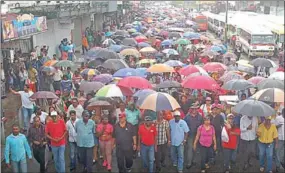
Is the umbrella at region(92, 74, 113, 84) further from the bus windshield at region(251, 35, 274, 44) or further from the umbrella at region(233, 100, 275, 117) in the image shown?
the bus windshield at region(251, 35, 274, 44)

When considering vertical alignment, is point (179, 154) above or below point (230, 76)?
below

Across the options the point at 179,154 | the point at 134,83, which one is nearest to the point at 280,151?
the point at 179,154

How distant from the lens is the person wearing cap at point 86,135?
7.74m

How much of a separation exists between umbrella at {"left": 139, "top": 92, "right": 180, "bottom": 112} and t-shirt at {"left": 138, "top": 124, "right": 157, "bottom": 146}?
561mm

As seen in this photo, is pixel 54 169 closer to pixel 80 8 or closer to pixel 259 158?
pixel 259 158

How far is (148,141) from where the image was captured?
7.68 meters

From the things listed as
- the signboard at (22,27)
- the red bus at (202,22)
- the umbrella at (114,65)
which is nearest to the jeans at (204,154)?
the umbrella at (114,65)

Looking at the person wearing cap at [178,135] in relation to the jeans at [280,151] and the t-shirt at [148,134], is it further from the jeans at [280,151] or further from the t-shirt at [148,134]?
the jeans at [280,151]

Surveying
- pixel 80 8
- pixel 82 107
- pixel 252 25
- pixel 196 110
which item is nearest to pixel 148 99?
pixel 196 110

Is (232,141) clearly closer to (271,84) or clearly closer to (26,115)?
(271,84)

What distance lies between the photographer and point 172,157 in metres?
8.42

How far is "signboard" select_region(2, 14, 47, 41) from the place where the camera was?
15.0 metres

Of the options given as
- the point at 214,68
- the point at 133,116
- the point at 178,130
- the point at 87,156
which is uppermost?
the point at 214,68

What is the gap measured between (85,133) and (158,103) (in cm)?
156
